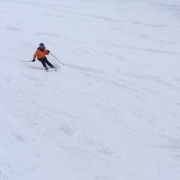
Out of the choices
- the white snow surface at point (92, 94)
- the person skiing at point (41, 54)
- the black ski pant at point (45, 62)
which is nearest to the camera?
the white snow surface at point (92, 94)

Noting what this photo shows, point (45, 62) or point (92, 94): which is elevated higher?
point (45, 62)

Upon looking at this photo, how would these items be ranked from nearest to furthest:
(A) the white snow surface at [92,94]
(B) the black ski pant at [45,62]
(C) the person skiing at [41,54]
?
(A) the white snow surface at [92,94]
(C) the person skiing at [41,54]
(B) the black ski pant at [45,62]

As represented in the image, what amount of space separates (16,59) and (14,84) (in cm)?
250

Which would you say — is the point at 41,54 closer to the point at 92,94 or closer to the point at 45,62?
the point at 45,62

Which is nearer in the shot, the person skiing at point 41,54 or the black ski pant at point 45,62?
the person skiing at point 41,54

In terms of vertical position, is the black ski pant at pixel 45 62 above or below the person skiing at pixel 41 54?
below

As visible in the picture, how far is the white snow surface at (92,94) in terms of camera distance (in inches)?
344

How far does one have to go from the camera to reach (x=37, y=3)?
21.6m

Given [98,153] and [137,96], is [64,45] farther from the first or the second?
[98,153]

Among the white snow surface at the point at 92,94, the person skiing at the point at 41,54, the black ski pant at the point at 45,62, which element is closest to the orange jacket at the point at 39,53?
the person skiing at the point at 41,54

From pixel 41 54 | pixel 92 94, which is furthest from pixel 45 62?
pixel 92 94

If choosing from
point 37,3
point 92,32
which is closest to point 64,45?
point 92,32

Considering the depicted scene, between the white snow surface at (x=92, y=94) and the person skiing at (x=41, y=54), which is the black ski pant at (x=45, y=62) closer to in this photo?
the person skiing at (x=41, y=54)

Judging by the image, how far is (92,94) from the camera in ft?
40.1
